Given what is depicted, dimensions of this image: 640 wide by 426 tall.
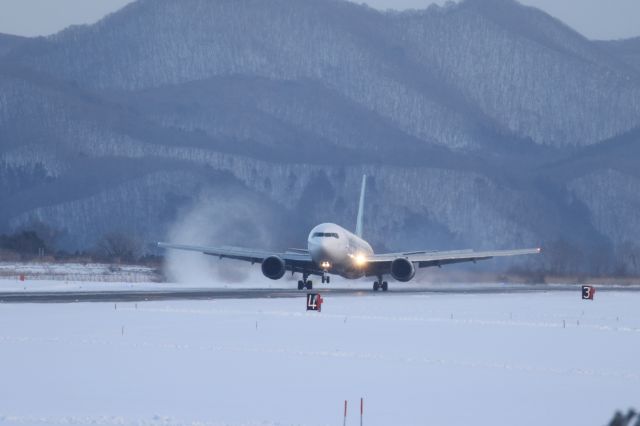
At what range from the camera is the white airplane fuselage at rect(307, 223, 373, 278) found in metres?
74.6

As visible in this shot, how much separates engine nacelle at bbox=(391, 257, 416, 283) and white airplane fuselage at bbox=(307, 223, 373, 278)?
2.25 meters

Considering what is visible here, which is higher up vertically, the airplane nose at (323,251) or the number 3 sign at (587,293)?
the airplane nose at (323,251)

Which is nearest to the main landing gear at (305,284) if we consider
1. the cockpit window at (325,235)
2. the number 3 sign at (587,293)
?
the cockpit window at (325,235)

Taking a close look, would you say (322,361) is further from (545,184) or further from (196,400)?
(545,184)

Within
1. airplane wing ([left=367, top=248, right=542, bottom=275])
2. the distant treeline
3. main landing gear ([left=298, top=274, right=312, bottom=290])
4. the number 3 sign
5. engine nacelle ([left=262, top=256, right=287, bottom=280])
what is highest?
the distant treeline

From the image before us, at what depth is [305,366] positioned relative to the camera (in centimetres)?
3130

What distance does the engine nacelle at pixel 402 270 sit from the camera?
77.8 meters

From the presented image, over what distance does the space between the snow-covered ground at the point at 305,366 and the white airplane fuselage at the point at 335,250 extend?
2176 centimetres

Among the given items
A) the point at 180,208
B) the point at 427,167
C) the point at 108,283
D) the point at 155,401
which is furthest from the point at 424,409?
the point at 427,167

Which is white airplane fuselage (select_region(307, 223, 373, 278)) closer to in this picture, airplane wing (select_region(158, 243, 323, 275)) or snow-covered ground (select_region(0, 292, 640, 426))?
airplane wing (select_region(158, 243, 323, 275))

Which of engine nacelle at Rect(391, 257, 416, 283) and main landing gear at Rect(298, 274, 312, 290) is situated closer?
main landing gear at Rect(298, 274, 312, 290)

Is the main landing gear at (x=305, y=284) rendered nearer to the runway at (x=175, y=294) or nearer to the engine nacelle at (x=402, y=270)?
the runway at (x=175, y=294)

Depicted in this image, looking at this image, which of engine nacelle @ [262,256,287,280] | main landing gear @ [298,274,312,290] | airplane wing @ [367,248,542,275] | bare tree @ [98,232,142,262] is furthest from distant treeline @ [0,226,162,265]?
airplane wing @ [367,248,542,275]

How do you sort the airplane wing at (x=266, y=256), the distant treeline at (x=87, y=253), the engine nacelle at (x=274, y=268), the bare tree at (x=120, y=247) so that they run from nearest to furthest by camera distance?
the engine nacelle at (x=274, y=268)
the airplane wing at (x=266, y=256)
the distant treeline at (x=87, y=253)
the bare tree at (x=120, y=247)
